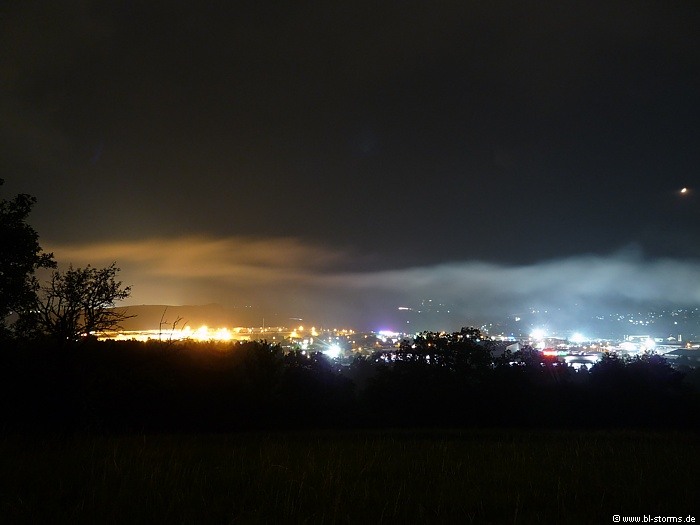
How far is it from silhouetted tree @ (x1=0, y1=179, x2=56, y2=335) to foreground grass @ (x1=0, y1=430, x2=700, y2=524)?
312 inches

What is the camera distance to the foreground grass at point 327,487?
189 inches

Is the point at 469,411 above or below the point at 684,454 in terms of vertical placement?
below

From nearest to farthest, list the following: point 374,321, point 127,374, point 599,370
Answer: point 127,374, point 599,370, point 374,321

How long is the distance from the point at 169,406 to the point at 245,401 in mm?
4456

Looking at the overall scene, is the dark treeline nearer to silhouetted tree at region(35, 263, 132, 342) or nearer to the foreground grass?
silhouetted tree at region(35, 263, 132, 342)

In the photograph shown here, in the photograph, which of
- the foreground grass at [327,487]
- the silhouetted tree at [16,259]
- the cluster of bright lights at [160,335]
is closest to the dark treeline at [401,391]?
the cluster of bright lights at [160,335]

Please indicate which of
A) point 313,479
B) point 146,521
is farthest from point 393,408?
point 146,521

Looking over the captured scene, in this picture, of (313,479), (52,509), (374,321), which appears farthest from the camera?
(374,321)

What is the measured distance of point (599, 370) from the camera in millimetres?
31000

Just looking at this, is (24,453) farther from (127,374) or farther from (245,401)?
(245,401)

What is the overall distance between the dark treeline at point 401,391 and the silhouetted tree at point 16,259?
5785mm

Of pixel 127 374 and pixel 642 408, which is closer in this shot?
pixel 127 374

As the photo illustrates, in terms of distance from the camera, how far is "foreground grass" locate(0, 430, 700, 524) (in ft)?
15.8

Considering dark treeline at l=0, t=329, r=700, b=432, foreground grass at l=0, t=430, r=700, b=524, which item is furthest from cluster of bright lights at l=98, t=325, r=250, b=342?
foreground grass at l=0, t=430, r=700, b=524
